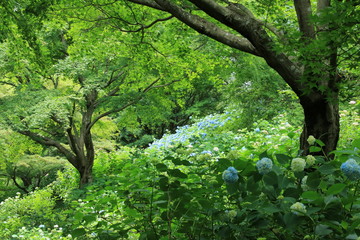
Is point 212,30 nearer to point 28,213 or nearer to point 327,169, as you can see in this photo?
point 327,169

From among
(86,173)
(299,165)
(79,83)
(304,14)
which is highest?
(79,83)

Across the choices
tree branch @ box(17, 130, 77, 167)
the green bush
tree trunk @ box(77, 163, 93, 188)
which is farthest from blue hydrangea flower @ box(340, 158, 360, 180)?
tree branch @ box(17, 130, 77, 167)

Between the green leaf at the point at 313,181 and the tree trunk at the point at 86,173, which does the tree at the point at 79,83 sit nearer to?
the tree trunk at the point at 86,173

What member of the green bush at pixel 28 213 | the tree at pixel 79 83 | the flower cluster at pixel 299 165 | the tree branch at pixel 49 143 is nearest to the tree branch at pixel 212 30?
the flower cluster at pixel 299 165

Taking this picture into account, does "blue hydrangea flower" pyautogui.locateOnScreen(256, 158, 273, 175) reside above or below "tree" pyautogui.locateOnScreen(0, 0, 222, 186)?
below

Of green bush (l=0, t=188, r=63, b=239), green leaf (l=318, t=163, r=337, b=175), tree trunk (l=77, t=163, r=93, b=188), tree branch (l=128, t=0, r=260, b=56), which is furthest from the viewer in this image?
tree trunk (l=77, t=163, r=93, b=188)

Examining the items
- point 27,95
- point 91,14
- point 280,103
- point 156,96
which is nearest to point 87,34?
point 91,14

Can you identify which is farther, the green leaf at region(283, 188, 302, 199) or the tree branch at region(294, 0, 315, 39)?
the tree branch at region(294, 0, 315, 39)

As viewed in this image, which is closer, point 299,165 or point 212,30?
point 299,165

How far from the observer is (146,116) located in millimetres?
11102

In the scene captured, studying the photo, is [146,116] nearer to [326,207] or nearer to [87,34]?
[87,34]

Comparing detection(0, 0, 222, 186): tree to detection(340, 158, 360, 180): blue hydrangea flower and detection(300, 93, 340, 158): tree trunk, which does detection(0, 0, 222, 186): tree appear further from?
detection(340, 158, 360, 180): blue hydrangea flower

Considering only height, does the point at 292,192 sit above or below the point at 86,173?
below

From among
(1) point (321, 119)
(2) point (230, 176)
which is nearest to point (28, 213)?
(1) point (321, 119)
